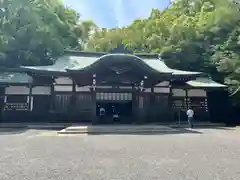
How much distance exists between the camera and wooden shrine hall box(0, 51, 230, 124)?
16.5 metres

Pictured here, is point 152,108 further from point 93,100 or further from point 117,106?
point 117,106

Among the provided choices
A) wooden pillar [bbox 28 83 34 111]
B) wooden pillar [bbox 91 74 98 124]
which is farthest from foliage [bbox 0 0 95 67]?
wooden pillar [bbox 91 74 98 124]

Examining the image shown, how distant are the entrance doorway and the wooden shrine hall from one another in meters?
0.07

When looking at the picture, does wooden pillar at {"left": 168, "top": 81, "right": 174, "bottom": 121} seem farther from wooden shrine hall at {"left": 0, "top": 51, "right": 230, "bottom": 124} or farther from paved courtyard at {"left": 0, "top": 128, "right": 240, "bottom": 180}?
paved courtyard at {"left": 0, "top": 128, "right": 240, "bottom": 180}

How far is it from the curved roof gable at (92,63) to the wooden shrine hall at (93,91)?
6cm

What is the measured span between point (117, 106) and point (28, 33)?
29.4 ft

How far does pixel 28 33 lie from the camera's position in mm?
20406

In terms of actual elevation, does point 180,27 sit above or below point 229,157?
above

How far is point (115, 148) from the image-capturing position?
326 inches

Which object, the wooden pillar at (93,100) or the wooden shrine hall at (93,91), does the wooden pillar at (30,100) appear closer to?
the wooden shrine hall at (93,91)

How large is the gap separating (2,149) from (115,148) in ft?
11.1

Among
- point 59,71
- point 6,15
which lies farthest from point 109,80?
point 6,15

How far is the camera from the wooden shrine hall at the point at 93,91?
16500 mm

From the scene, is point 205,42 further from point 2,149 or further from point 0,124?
point 2,149
